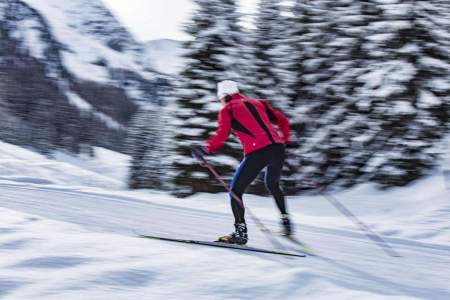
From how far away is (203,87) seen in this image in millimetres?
16391

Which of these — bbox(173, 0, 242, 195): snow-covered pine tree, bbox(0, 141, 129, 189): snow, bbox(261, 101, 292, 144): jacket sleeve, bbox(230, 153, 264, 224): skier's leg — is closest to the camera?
bbox(230, 153, 264, 224): skier's leg

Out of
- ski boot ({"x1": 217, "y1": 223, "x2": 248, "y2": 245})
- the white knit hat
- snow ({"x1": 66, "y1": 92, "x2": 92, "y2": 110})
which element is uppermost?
the white knit hat

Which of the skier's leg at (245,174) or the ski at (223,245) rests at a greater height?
the skier's leg at (245,174)

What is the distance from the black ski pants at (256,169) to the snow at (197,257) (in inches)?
29.0

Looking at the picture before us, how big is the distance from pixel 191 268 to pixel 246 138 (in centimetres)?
202

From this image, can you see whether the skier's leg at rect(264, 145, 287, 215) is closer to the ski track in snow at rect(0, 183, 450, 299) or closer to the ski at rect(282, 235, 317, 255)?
the ski at rect(282, 235, 317, 255)

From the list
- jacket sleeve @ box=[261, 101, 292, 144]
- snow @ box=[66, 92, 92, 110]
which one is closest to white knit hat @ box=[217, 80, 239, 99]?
jacket sleeve @ box=[261, 101, 292, 144]

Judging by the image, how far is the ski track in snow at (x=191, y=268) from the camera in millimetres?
4492

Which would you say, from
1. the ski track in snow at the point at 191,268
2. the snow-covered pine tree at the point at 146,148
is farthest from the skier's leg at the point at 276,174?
the snow-covered pine tree at the point at 146,148

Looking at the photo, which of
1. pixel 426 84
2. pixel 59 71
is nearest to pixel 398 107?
pixel 426 84

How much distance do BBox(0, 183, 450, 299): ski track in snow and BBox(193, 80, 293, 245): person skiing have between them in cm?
84

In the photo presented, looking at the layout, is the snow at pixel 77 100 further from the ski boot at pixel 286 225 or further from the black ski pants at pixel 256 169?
the black ski pants at pixel 256 169

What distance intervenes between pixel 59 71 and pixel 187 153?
184 metres

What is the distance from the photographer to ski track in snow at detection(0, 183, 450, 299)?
449 cm
